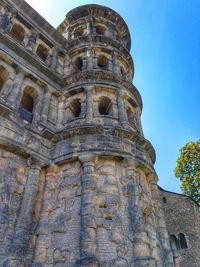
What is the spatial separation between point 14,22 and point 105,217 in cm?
1266

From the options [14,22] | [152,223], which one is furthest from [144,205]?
[14,22]

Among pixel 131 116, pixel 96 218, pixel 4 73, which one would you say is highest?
pixel 4 73

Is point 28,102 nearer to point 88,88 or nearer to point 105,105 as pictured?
point 88,88

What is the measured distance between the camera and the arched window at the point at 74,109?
13187mm

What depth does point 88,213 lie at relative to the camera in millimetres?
8531

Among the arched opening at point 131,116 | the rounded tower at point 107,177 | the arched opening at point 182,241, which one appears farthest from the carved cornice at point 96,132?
the arched opening at point 182,241

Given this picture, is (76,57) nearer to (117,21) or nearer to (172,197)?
(117,21)

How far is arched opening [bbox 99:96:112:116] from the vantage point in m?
13.3

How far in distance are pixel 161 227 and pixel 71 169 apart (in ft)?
13.9

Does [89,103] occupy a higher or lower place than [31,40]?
lower

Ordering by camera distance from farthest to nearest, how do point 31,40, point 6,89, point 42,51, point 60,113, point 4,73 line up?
1. point 42,51
2. point 31,40
3. point 60,113
4. point 4,73
5. point 6,89

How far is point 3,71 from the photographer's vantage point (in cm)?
1212

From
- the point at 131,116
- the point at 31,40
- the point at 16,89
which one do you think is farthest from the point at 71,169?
the point at 31,40

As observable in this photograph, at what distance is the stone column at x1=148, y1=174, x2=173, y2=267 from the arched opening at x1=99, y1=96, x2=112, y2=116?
406 centimetres
